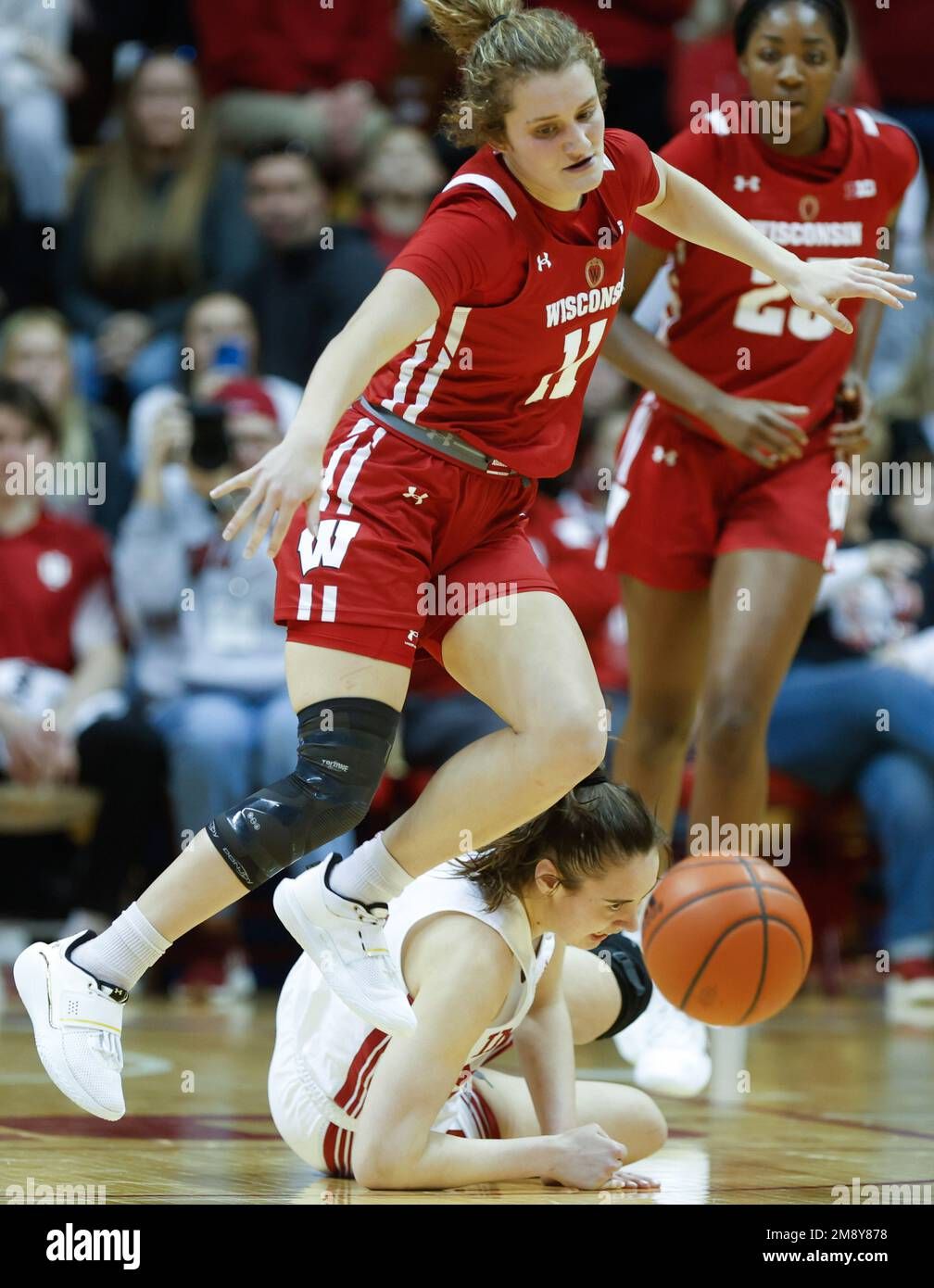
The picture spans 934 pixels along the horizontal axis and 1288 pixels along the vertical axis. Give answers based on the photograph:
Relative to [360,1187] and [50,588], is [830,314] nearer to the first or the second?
[360,1187]

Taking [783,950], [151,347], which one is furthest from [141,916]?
[151,347]

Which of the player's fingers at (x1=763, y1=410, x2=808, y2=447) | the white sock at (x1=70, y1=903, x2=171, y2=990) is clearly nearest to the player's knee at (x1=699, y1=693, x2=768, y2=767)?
the player's fingers at (x1=763, y1=410, x2=808, y2=447)

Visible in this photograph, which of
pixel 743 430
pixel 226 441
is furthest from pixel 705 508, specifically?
pixel 226 441

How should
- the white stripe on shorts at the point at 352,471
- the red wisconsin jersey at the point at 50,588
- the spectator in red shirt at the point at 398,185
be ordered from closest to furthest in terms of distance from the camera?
the white stripe on shorts at the point at 352,471 < the red wisconsin jersey at the point at 50,588 < the spectator in red shirt at the point at 398,185

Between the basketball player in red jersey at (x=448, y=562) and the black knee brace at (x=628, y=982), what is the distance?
2.36 ft

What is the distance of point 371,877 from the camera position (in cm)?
369

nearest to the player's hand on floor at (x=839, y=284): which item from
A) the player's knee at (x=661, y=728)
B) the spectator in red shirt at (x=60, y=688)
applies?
the player's knee at (x=661, y=728)

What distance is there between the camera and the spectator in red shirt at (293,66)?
360 inches

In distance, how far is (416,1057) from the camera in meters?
3.31

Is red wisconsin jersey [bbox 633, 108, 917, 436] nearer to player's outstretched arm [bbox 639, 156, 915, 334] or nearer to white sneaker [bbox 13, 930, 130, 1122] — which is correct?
player's outstretched arm [bbox 639, 156, 915, 334]

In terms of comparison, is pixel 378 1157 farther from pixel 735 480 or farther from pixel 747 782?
pixel 735 480

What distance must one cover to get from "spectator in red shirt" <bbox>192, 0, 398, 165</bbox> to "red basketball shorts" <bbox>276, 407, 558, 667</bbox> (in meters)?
5.56

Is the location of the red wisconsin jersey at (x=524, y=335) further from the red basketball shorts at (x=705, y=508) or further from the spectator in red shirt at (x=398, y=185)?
the spectator in red shirt at (x=398, y=185)
